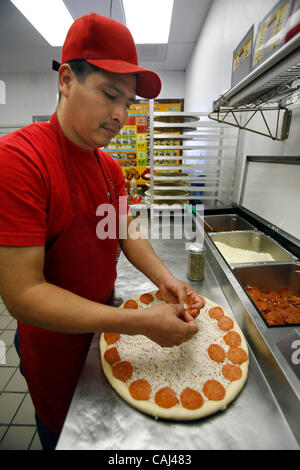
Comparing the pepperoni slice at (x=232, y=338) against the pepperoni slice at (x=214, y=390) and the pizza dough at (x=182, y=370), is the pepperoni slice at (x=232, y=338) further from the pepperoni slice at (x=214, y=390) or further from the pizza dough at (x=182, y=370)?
the pepperoni slice at (x=214, y=390)

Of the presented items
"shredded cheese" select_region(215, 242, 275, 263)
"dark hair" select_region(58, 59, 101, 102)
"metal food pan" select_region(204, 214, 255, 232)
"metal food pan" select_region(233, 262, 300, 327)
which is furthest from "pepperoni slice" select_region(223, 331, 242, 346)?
"metal food pan" select_region(204, 214, 255, 232)

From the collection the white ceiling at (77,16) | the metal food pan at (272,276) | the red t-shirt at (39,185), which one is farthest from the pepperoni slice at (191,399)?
the white ceiling at (77,16)

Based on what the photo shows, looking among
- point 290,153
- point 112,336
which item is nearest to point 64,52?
point 112,336

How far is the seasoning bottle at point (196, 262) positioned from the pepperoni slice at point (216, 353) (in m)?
0.55

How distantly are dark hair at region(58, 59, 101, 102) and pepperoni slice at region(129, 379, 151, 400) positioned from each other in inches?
42.7

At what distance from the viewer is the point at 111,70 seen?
79cm

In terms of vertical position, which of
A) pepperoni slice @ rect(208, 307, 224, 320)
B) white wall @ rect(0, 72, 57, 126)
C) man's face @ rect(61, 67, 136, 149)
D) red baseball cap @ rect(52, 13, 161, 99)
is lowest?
pepperoni slice @ rect(208, 307, 224, 320)

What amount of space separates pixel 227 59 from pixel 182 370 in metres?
3.06

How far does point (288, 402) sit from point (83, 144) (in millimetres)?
1187

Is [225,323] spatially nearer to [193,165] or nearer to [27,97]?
[193,165]

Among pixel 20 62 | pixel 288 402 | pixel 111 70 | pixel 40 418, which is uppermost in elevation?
pixel 20 62

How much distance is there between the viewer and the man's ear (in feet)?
2.77

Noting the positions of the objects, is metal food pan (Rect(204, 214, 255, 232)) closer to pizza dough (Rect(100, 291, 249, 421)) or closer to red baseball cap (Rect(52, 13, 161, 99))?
pizza dough (Rect(100, 291, 249, 421))
